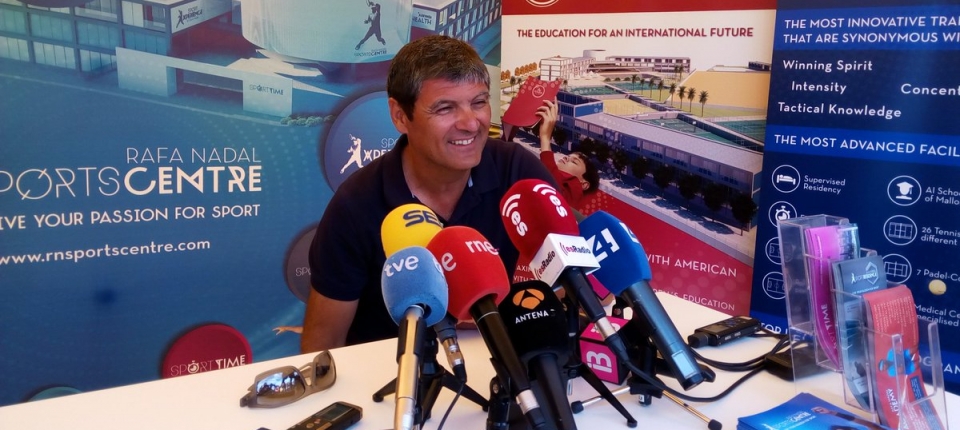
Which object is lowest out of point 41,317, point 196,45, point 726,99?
point 41,317

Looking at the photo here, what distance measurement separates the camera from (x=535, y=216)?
115 centimetres

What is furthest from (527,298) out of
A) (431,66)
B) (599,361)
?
(431,66)

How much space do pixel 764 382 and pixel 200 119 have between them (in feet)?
7.80

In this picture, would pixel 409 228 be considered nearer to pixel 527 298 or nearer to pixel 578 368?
pixel 527 298

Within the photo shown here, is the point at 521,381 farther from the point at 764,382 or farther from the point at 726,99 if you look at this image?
the point at 726,99

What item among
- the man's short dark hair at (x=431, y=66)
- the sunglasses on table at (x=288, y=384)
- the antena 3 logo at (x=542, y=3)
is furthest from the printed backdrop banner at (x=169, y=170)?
the sunglasses on table at (x=288, y=384)

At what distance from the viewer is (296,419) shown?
1273 mm

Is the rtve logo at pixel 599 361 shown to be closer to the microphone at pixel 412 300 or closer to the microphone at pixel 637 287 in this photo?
the microphone at pixel 637 287

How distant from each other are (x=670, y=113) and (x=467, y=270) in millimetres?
2374

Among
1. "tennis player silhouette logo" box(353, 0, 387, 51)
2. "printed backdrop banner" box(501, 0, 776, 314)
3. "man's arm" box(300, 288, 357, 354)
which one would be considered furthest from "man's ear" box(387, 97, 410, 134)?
"printed backdrop banner" box(501, 0, 776, 314)

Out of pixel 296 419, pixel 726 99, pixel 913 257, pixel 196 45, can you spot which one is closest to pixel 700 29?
pixel 726 99

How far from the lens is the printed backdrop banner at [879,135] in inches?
96.9

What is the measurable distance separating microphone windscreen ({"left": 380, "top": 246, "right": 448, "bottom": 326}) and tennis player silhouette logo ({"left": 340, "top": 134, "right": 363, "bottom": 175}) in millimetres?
2342

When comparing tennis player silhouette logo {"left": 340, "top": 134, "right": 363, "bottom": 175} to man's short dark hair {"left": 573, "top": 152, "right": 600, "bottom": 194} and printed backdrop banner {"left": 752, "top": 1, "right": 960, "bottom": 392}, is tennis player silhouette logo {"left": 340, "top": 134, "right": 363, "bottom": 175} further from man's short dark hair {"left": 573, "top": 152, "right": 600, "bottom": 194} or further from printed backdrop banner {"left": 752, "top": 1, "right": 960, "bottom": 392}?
printed backdrop banner {"left": 752, "top": 1, "right": 960, "bottom": 392}
